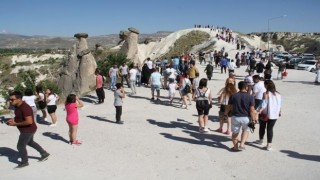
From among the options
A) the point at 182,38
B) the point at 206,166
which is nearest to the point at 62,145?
the point at 206,166

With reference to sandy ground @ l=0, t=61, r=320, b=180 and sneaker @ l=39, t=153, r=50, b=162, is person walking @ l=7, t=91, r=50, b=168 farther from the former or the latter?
sandy ground @ l=0, t=61, r=320, b=180

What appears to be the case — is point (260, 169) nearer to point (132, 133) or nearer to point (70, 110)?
point (132, 133)

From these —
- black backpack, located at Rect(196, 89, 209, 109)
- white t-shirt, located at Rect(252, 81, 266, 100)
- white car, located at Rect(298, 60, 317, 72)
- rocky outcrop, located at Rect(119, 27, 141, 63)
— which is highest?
rocky outcrop, located at Rect(119, 27, 141, 63)

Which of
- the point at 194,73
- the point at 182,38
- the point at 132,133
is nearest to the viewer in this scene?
the point at 132,133

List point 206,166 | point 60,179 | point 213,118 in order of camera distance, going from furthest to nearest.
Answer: point 213,118, point 206,166, point 60,179

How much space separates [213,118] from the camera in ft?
48.5

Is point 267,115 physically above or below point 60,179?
above

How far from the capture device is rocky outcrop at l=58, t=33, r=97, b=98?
23406 millimetres

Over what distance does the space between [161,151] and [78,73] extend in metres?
14.6

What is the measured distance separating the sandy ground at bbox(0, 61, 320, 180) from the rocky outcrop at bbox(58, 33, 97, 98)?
294 inches

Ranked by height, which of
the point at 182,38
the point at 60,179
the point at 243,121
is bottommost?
the point at 60,179

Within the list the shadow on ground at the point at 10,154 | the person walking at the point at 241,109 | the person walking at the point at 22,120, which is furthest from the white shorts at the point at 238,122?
the shadow on ground at the point at 10,154

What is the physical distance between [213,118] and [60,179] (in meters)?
7.46

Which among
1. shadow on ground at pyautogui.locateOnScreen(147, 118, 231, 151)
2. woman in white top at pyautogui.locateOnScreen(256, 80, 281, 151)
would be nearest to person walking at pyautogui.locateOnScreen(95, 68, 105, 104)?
shadow on ground at pyautogui.locateOnScreen(147, 118, 231, 151)
